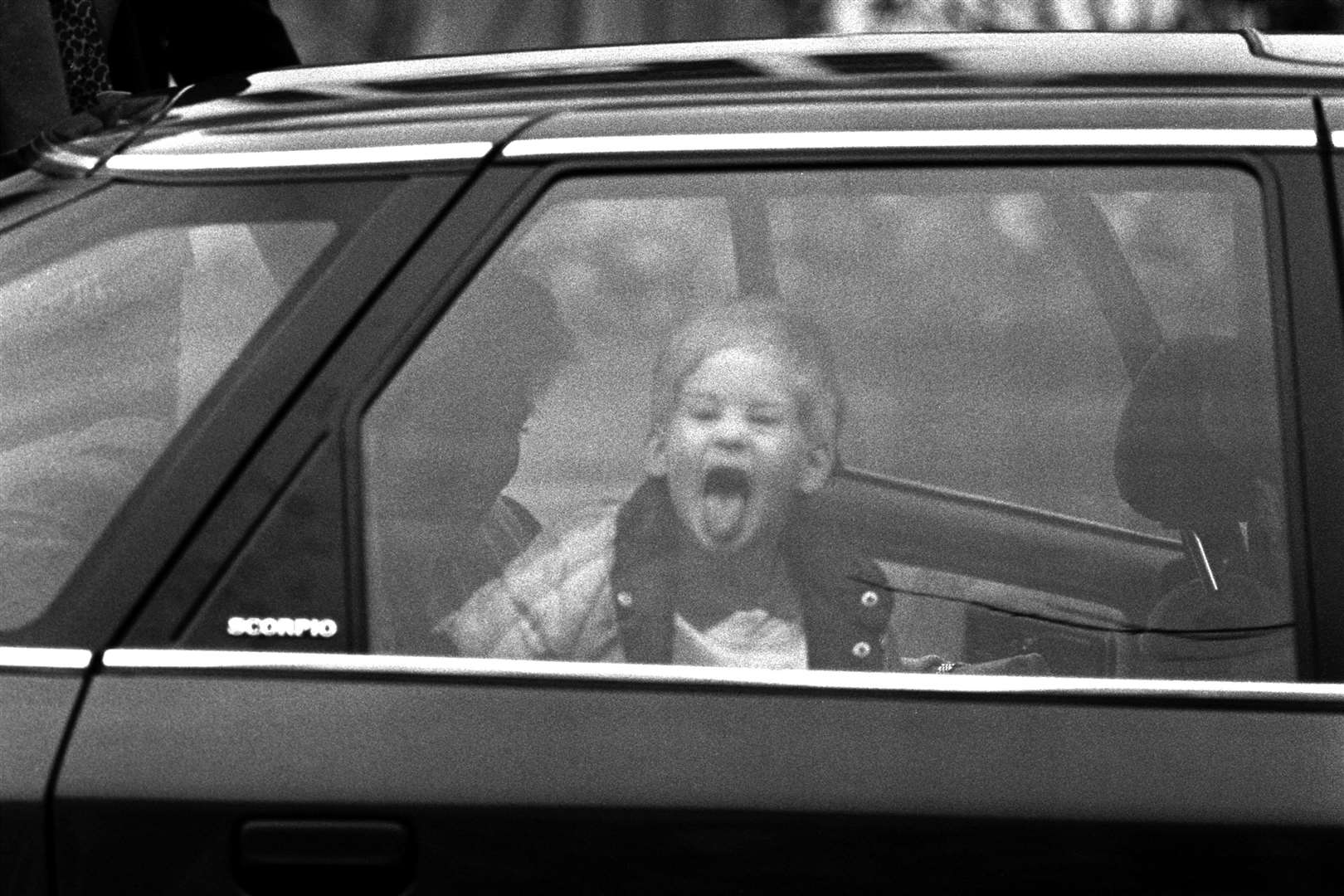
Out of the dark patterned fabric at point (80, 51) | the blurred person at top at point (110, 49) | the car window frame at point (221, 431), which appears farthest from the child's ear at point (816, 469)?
the dark patterned fabric at point (80, 51)

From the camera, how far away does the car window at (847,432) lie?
2.29 m

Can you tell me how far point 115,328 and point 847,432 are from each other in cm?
70

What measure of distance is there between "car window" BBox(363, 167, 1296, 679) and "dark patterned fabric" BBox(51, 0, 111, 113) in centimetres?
246

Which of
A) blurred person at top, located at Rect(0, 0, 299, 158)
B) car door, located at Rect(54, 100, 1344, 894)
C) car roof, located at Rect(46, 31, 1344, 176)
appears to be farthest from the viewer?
blurred person at top, located at Rect(0, 0, 299, 158)

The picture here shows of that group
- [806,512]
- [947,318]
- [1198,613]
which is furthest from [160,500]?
[1198,613]

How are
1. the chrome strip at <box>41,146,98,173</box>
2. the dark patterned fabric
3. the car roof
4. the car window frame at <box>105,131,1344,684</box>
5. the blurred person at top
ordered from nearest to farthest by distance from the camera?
1. the car window frame at <box>105,131,1344,684</box>
2. the car roof
3. the chrome strip at <box>41,146,98,173</box>
4. the blurred person at top
5. the dark patterned fabric

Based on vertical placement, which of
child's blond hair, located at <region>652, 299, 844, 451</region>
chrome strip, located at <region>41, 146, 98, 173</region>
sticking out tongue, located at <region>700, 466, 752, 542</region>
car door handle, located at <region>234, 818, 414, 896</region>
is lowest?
car door handle, located at <region>234, 818, 414, 896</region>

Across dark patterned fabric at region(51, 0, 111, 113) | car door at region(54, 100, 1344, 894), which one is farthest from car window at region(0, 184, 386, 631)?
dark patterned fabric at region(51, 0, 111, 113)

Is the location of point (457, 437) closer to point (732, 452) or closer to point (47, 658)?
point (732, 452)

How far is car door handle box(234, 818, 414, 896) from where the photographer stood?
7.14 ft

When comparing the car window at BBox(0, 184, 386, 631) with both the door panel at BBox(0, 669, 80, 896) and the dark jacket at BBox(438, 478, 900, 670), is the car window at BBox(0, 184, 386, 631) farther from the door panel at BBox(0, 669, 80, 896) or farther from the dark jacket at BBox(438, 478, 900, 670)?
the dark jacket at BBox(438, 478, 900, 670)

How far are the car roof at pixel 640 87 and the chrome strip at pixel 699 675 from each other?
47cm

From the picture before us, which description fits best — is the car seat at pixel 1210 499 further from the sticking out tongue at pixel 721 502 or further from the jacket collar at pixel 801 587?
the sticking out tongue at pixel 721 502

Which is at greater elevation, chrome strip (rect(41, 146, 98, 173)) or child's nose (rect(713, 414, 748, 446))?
chrome strip (rect(41, 146, 98, 173))
